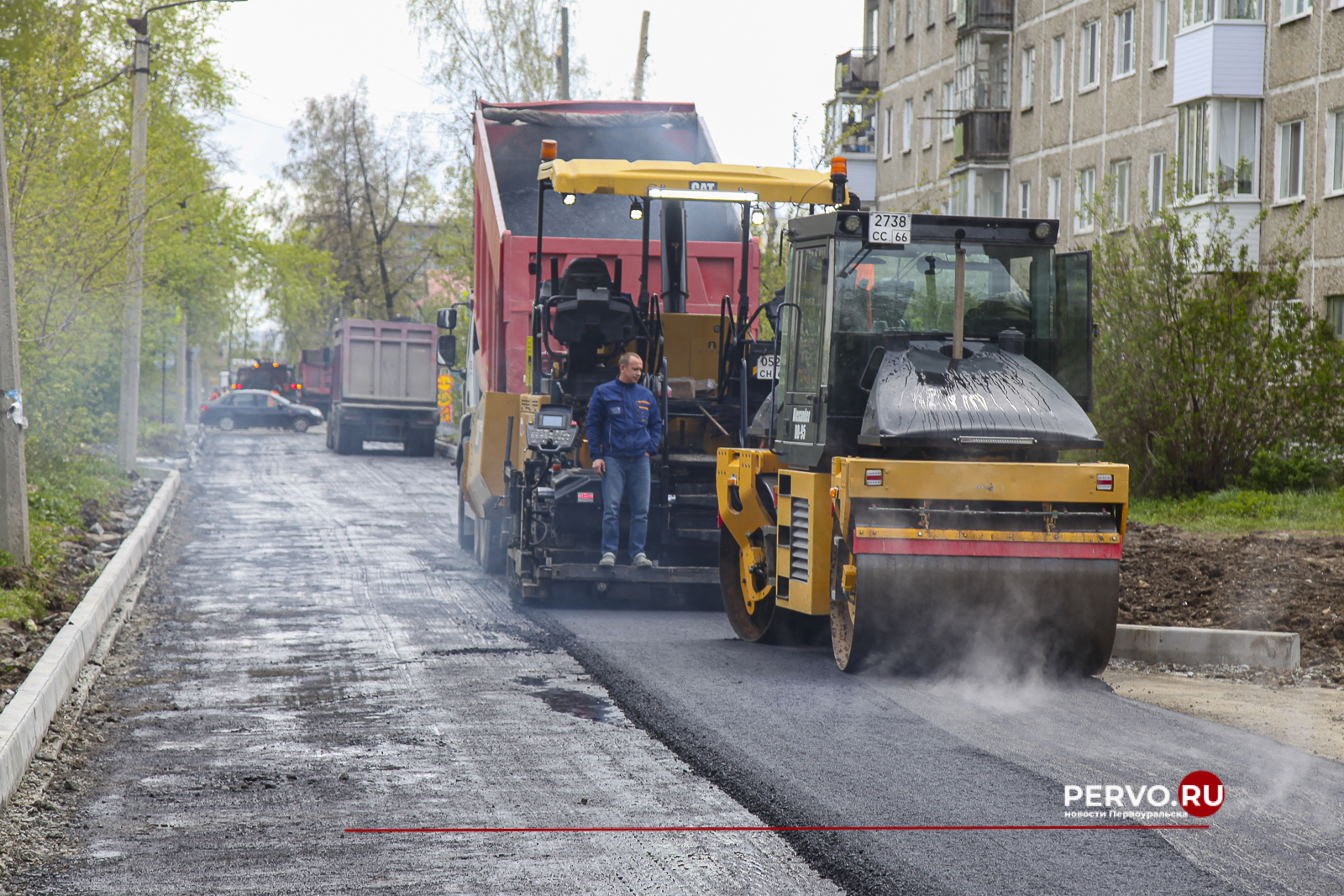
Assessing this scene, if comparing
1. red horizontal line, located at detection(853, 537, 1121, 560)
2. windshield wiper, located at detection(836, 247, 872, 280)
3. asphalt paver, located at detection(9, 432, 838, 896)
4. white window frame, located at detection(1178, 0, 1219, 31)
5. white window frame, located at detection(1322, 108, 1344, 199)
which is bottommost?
asphalt paver, located at detection(9, 432, 838, 896)

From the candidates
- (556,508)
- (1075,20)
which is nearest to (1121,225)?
(556,508)

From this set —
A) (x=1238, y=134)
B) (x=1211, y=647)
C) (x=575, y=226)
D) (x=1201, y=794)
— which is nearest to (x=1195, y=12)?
(x=1238, y=134)

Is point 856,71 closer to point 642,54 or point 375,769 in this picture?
point 642,54

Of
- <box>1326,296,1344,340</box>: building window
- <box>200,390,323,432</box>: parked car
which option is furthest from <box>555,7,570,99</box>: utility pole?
<box>200,390,323,432</box>: parked car

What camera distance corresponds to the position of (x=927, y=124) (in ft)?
140

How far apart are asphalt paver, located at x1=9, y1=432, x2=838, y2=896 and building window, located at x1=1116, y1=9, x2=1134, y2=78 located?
24.3 m

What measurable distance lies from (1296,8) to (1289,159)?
252 cm

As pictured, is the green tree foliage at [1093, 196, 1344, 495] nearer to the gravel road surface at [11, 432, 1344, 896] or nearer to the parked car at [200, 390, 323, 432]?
the gravel road surface at [11, 432, 1344, 896]

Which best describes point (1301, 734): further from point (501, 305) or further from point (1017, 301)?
point (501, 305)

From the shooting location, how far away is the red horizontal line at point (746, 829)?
5.18 m

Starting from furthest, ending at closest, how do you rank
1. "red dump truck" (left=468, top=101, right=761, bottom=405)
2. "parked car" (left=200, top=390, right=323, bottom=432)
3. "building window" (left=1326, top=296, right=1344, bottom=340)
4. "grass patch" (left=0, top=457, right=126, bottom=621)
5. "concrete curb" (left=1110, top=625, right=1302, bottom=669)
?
"parked car" (left=200, top=390, right=323, bottom=432)
"building window" (left=1326, top=296, right=1344, bottom=340)
"red dump truck" (left=468, top=101, right=761, bottom=405)
"grass patch" (left=0, top=457, right=126, bottom=621)
"concrete curb" (left=1110, top=625, right=1302, bottom=669)

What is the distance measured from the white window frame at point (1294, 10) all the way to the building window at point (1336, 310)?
4.83 meters

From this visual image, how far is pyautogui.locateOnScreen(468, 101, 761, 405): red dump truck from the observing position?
40.4 feet

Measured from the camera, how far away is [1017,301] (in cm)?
836
